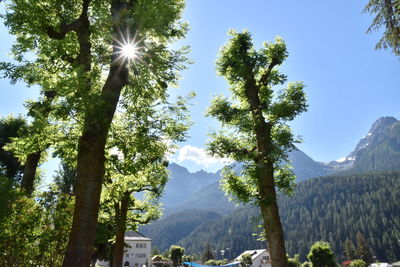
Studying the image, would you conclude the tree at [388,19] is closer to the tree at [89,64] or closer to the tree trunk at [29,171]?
the tree at [89,64]

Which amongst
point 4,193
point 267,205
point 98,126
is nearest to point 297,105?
point 267,205

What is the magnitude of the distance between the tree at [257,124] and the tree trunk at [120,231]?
9.43 meters

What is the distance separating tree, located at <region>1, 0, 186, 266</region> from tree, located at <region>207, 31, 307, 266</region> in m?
5.35

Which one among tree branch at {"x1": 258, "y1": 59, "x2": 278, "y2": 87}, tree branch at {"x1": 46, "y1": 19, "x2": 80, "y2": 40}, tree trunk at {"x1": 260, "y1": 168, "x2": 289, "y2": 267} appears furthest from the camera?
tree branch at {"x1": 258, "y1": 59, "x2": 278, "y2": 87}

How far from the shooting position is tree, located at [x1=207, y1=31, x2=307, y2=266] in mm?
13281

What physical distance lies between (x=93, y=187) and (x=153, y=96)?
201 inches

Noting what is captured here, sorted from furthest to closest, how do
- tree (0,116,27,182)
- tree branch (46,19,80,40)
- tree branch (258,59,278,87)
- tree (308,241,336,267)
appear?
tree (308,241,336,267) < tree (0,116,27,182) < tree branch (258,59,278,87) < tree branch (46,19,80,40)

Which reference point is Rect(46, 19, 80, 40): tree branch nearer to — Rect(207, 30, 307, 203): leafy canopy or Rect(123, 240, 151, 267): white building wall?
Rect(207, 30, 307, 203): leafy canopy

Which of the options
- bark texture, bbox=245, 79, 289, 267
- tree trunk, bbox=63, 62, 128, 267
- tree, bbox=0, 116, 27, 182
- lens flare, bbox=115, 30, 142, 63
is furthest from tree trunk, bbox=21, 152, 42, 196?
tree, bbox=0, 116, 27, 182

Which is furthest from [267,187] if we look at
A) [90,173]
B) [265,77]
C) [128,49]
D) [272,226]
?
[128,49]

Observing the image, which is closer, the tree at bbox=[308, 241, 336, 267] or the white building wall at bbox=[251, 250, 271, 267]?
the tree at bbox=[308, 241, 336, 267]

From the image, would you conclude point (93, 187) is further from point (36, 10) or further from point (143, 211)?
point (143, 211)

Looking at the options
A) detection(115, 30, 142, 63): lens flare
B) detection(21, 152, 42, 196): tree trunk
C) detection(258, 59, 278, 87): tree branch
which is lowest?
detection(21, 152, 42, 196): tree trunk

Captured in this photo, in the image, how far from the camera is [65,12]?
1068 cm
